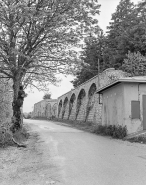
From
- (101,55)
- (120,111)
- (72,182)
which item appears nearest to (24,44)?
(120,111)

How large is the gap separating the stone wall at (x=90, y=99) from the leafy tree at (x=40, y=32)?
6059mm

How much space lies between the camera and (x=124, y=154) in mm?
8797

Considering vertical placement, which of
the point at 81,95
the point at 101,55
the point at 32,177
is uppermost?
the point at 101,55

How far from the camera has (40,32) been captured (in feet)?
43.2

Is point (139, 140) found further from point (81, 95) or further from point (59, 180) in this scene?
point (81, 95)

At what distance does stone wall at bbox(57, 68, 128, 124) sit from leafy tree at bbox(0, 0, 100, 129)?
6.06m

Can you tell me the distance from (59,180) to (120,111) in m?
9.24

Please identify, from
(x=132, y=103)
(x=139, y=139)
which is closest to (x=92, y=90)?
(x=132, y=103)

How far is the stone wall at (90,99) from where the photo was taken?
21.8 m

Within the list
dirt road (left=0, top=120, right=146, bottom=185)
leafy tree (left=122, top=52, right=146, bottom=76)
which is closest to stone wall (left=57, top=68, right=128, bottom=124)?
leafy tree (left=122, top=52, right=146, bottom=76)

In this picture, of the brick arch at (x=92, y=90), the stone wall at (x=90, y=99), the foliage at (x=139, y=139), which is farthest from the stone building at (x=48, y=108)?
the foliage at (x=139, y=139)

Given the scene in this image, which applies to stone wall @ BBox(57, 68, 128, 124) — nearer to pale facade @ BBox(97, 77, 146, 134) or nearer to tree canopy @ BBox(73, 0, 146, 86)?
tree canopy @ BBox(73, 0, 146, 86)

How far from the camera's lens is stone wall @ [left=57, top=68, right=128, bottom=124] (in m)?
21.8

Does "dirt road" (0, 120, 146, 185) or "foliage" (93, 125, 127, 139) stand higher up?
"foliage" (93, 125, 127, 139)
